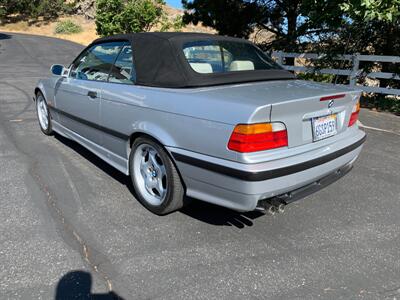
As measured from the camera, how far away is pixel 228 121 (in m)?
2.87

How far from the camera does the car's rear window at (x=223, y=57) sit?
3680 millimetres

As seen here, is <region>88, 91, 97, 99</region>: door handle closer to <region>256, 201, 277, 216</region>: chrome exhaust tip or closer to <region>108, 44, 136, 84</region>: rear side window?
<region>108, 44, 136, 84</region>: rear side window

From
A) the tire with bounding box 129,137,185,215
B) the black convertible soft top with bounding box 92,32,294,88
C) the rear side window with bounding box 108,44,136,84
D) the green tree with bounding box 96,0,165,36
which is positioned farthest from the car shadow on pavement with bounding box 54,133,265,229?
the green tree with bounding box 96,0,165,36

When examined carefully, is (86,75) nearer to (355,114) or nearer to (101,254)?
(101,254)

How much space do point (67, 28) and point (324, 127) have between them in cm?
4140

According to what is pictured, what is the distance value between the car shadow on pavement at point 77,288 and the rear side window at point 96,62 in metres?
2.20

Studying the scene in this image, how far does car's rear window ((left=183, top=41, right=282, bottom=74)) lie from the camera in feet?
12.1

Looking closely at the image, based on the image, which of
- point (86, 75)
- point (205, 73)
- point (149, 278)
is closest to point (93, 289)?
point (149, 278)

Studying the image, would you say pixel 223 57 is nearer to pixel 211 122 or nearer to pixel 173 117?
pixel 173 117

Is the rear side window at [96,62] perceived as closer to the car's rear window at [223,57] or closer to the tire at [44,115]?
the car's rear window at [223,57]

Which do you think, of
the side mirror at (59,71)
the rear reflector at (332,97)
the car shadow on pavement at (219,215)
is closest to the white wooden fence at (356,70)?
the rear reflector at (332,97)

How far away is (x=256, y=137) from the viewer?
2828 millimetres

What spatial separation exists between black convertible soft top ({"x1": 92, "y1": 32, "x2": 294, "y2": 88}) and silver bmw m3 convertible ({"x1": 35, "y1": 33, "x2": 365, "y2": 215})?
11 millimetres

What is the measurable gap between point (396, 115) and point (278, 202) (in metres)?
6.50
